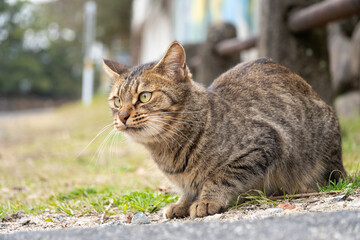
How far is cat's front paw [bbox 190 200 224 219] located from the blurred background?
76 centimetres

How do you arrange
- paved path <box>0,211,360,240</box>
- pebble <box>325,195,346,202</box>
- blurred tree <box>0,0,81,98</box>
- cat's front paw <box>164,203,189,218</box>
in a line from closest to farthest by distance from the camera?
paved path <box>0,211,360,240</box>, pebble <box>325,195,346,202</box>, cat's front paw <box>164,203,189,218</box>, blurred tree <box>0,0,81,98</box>

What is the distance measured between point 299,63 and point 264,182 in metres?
2.06

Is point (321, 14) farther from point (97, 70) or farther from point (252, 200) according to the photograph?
point (97, 70)

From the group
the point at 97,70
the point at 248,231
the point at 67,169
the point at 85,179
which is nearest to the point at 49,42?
the point at 97,70

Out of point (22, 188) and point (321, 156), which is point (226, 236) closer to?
point (321, 156)

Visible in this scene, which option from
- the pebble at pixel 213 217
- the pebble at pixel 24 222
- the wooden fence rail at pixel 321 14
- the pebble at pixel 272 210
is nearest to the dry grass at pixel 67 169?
the pebble at pixel 24 222

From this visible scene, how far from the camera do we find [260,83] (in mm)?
2848

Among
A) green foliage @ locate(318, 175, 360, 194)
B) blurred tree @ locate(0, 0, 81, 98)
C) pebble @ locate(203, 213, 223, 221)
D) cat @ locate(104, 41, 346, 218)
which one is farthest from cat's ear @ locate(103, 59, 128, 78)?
blurred tree @ locate(0, 0, 81, 98)

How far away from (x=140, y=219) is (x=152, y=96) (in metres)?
0.75

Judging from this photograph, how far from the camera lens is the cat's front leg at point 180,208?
2435mm

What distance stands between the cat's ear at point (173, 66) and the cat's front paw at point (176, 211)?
81 centimetres

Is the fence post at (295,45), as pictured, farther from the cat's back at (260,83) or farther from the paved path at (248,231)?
the paved path at (248,231)

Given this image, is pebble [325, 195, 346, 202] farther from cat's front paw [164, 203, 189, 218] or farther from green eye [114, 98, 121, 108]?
green eye [114, 98, 121, 108]

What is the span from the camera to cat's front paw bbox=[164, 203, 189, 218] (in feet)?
7.97
